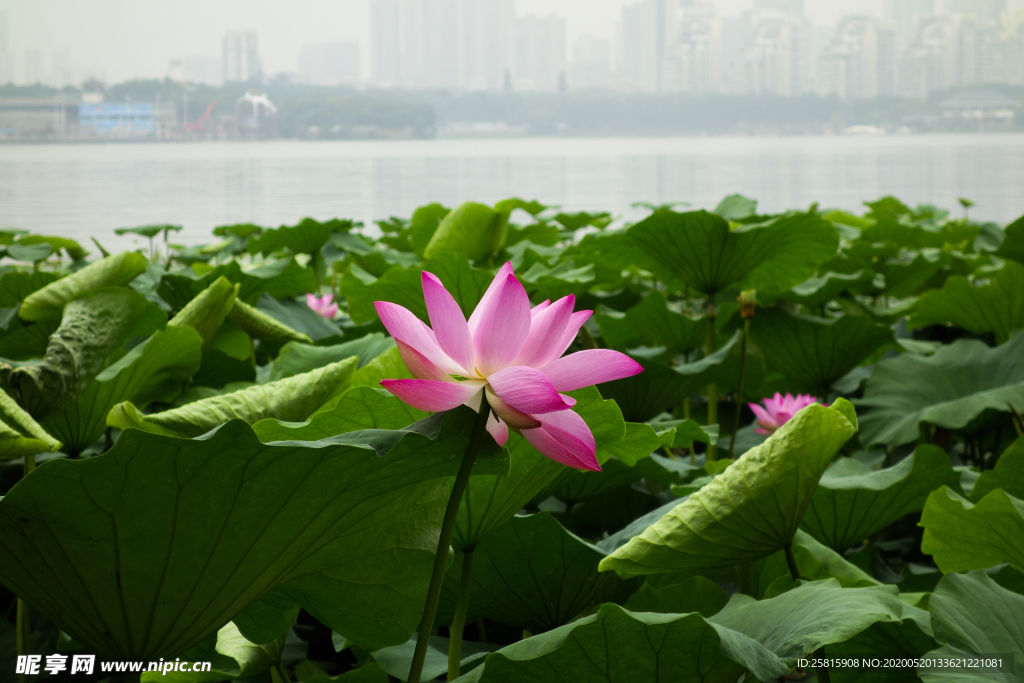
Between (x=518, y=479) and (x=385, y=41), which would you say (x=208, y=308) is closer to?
(x=518, y=479)

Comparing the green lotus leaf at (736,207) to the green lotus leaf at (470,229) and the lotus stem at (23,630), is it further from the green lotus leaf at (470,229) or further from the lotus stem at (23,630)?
the lotus stem at (23,630)

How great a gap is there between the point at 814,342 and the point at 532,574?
2.44ft

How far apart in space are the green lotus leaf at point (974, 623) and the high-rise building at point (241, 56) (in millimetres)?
9706

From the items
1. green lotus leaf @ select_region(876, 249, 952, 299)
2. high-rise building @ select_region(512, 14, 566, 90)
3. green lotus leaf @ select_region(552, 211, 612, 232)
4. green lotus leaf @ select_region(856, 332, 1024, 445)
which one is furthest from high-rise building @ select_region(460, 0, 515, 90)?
green lotus leaf @ select_region(856, 332, 1024, 445)

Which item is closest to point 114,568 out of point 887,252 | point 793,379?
point 793,379

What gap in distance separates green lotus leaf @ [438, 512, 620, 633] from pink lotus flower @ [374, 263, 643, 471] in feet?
0.76

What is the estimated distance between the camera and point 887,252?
1823 mm

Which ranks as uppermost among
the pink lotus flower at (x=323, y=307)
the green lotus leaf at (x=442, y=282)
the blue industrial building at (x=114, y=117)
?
the blue industrial building at (x=114, y=117)

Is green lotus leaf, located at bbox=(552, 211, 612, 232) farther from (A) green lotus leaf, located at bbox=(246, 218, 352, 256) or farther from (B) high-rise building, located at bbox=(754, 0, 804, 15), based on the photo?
(B) high-rise building, located at bbox=(754, 0, 804, 15)

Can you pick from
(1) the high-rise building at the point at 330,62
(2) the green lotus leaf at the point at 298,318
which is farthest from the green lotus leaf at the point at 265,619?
(1) the high-rise building at the point at 330,62

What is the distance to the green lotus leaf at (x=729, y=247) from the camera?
1090mm

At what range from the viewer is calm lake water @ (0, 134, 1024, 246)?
4.10 meters

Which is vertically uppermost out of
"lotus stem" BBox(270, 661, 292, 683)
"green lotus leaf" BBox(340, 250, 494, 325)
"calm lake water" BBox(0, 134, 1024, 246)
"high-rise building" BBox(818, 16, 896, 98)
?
"high-rise building" BBox(818, 16, 896, 98)

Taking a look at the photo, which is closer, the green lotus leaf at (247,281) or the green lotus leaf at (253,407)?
the green lotus leaf at (253,407)
